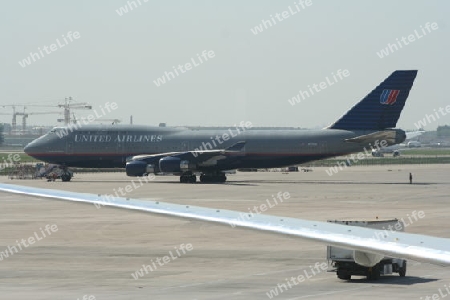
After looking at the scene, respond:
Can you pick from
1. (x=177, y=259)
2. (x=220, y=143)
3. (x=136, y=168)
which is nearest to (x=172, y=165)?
(x=136, y=168)

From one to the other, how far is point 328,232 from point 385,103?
58811 millimetres

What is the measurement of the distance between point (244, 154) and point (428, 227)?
35.0 metres

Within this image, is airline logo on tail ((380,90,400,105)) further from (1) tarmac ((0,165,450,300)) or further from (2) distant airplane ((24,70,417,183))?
(1) tarmac ((0,165,450,300))

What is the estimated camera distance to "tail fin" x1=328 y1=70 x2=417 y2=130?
65.8 metres

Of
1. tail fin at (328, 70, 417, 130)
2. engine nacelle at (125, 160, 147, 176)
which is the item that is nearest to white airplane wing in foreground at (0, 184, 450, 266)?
engine nacelle at (125, 160, 147, 176)

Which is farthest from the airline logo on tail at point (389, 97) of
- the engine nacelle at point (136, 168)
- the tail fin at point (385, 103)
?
the engine nacelle at point (136, 168)

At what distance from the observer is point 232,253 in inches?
1005

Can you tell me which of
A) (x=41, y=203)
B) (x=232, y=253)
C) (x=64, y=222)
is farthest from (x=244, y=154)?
(x=232, y=253)

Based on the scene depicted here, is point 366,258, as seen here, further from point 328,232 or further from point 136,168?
point 136,168

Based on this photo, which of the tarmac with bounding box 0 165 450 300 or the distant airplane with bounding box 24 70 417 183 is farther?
the distant airplane with bounding box 24 70 417 183

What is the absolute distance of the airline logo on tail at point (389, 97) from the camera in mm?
65750

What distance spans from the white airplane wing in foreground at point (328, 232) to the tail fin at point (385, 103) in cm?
5730

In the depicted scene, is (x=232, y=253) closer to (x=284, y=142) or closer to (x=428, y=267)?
(x=428, y=267)

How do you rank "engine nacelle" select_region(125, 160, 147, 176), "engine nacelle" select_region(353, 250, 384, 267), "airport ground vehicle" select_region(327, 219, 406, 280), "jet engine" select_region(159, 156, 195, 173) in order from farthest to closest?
1. "engine nacelle" select_region(125, 160, 147, 176)
2. "jet engine" select_region(159, 156, 195, 173)
3. "airport ground vehicle" select_region(327, 219, 406, 280)
4. "engine nacelle" select_region(353, 250, 384, 267)
